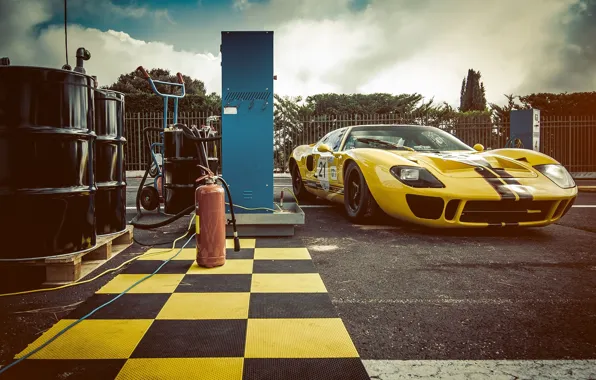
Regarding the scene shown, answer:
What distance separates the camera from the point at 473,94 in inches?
1403

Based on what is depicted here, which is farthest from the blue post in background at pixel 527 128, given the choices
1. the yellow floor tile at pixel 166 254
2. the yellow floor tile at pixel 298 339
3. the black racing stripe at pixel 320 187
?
the yellow floor tile at pixel 298 339

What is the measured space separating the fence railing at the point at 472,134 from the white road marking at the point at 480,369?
38.5 feet

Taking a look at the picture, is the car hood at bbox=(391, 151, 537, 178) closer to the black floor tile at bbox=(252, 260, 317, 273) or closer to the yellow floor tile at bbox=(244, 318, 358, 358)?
the black floor tile at bbox=(252, 260, 317, 273)

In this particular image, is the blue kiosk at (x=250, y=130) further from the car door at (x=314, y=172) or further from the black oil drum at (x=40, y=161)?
the car door at (x=314, y=172)

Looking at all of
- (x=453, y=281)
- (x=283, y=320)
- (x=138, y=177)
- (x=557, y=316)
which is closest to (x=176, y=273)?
(x=283, y=320)

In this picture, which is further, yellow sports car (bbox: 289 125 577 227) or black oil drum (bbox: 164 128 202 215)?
black oil drum (bbox: 164 128 202 215)

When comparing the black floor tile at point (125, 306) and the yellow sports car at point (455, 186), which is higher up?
the yellow sports car at point (455, 186)

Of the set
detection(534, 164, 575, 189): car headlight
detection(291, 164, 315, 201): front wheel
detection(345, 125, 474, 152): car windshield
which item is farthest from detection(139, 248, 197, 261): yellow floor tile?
detection(291, 164, 315, 201): front wheel

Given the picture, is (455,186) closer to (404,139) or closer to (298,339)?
(404,139)

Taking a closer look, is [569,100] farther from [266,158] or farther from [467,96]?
[467,96]

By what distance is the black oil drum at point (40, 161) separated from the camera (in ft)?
7.44

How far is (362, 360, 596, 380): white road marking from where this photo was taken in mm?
1343

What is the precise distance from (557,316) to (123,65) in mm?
11116

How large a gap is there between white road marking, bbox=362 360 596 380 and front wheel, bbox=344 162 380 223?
2.75 metres
